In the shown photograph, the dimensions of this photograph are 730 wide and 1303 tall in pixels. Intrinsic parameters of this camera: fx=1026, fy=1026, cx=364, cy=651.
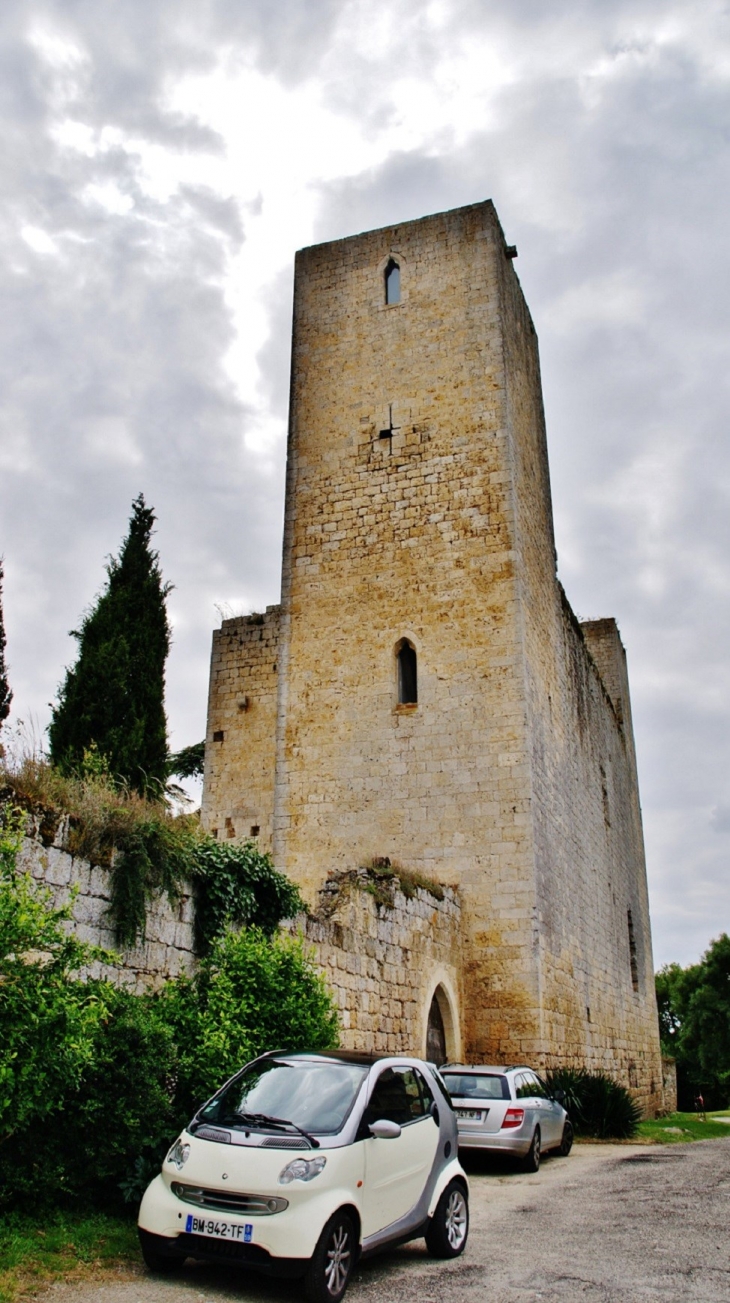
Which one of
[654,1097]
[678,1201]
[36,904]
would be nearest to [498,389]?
[678,1201]

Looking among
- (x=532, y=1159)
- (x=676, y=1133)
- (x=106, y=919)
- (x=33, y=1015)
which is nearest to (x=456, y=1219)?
(x=33, y=1015)

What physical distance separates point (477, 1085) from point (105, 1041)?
590 centimetres

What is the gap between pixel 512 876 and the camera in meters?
15.3

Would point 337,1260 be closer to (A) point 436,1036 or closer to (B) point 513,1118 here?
(B) point 513,1118

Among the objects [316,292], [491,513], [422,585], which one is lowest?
[422,585]

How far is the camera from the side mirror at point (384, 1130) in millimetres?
5887

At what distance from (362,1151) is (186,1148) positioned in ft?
3.29

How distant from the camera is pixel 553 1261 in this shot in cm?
632

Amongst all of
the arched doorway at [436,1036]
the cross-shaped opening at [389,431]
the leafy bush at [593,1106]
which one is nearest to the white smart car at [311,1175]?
the arched doorway at [436,1036]

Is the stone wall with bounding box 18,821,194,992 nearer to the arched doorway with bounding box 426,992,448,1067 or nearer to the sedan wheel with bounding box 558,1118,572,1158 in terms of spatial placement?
the arched doorway with bounding box 426,992,448,1067

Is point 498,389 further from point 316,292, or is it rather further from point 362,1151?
point 362,1151

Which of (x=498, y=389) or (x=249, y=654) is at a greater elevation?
Result: (x=498, y=389)

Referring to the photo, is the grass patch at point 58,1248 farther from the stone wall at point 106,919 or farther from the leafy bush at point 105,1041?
the stone wall at point 106,919

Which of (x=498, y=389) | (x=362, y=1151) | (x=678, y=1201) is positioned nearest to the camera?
(x=362, y=1151)
